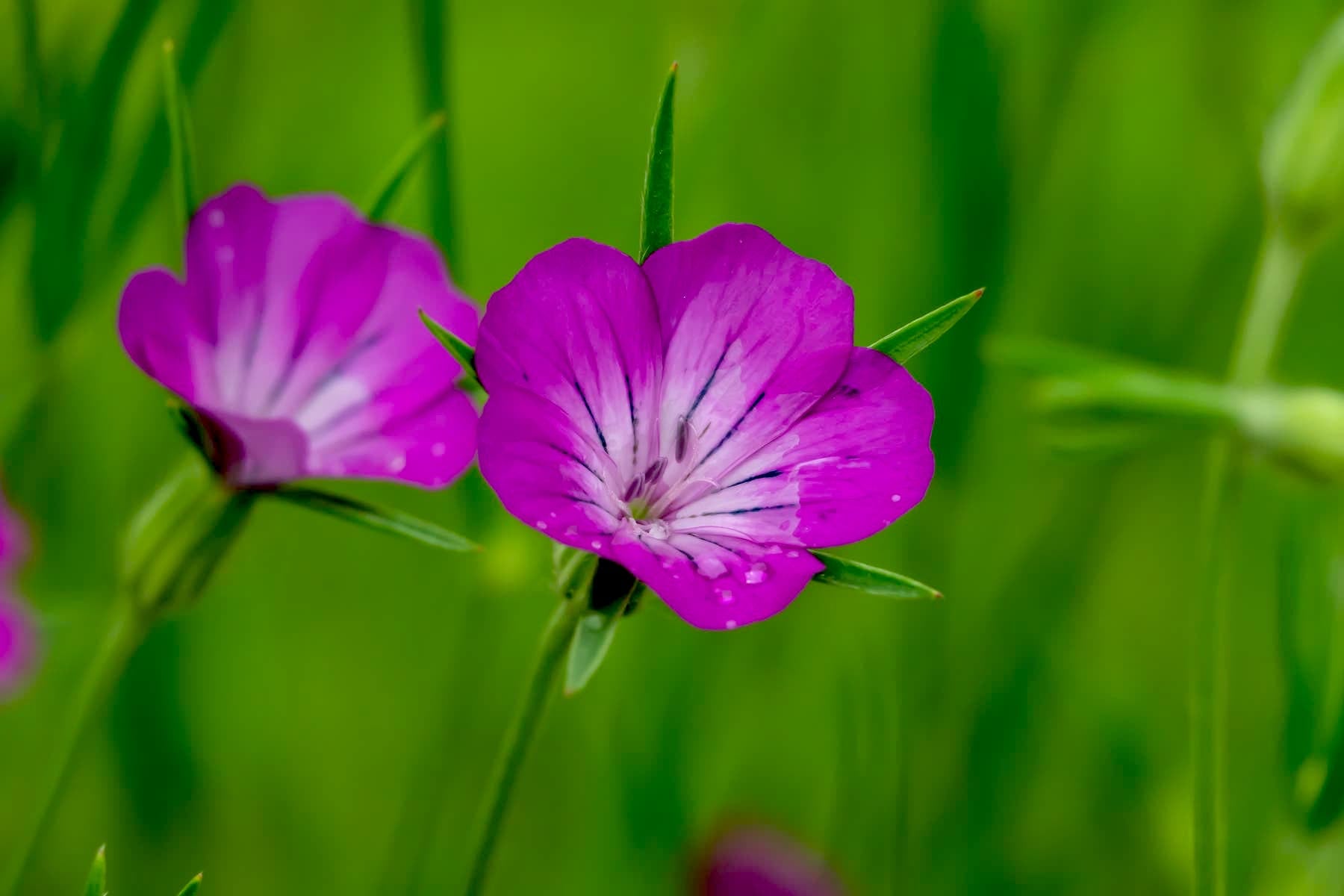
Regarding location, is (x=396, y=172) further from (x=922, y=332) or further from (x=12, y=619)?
(x=12, y=619)

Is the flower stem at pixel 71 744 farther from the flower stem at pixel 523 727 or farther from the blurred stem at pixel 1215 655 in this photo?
the blurred stem at pixel 1215 655

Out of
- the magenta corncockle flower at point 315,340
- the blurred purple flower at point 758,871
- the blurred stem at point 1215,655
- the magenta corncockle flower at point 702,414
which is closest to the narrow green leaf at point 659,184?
the magenta corncockle flower at point 702,414

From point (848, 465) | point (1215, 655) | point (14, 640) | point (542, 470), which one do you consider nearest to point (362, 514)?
point (542, 470)

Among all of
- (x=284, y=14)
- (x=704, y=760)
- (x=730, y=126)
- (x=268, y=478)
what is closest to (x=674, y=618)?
(x=704, y=760)

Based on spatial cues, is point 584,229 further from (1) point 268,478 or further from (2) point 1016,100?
(1) point 268,478

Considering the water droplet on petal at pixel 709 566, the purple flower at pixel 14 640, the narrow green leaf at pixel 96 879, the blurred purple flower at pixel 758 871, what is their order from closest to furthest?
the narrow green leaf at pixel 96 879 < the water droplet on petal at pixel 709 566 < the purple flower at pixel 14 640 < the blurred purple flower at pixel 758 871
